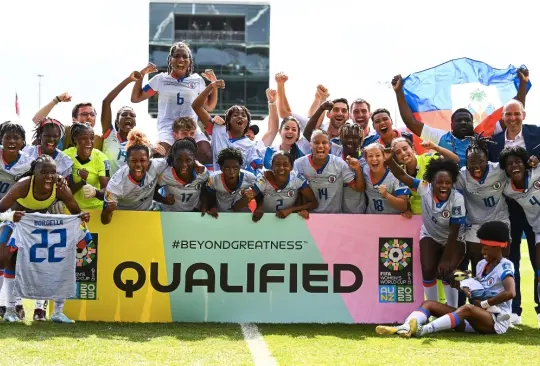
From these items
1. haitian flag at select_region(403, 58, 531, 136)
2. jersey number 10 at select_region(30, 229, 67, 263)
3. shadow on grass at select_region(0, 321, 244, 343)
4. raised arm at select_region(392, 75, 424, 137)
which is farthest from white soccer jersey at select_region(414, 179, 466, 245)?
jersey number 10 at select_region(30, 229, 67, 263)

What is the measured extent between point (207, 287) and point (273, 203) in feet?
3.86

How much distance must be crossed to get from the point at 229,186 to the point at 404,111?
2.82 metres

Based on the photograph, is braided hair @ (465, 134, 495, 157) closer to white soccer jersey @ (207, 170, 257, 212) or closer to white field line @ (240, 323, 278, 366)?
white soccer jersey @ (207, 170, 257, 212)

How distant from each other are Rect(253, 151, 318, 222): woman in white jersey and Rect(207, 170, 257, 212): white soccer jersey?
109 mm

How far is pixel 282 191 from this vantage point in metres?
8.59

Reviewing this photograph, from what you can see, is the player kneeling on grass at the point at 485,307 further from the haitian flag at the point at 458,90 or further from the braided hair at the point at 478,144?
the haitian flag at the point at 458,90

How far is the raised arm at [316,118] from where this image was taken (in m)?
9.52

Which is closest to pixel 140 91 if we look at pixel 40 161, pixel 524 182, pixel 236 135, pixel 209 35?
pixel 236 135

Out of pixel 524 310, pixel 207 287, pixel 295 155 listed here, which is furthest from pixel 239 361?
pixel 524 310

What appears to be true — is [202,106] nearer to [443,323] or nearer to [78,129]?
[78,129]

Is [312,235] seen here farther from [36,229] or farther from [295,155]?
[36,229]

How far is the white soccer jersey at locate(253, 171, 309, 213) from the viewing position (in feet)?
28.1

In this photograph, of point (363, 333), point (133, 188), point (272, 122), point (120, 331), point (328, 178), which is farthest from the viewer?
point (272, 122)

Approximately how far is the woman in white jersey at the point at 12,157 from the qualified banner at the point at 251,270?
1049 millimetres
